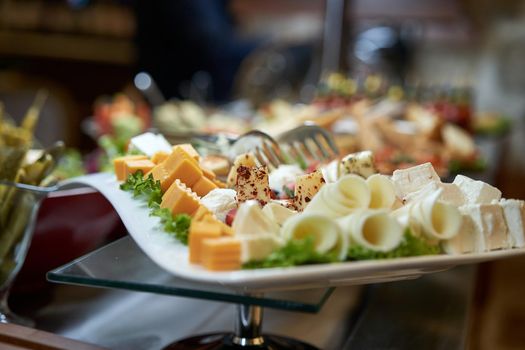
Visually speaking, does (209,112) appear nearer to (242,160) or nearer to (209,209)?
(242,160)

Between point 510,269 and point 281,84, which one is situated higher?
point 281,84

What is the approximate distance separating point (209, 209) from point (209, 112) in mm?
2301

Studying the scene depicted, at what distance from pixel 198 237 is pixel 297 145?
2.27 feet

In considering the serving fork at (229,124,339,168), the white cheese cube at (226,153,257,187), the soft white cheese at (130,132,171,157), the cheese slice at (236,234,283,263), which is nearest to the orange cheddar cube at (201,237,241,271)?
the cheese slice at (236,234,283,263)

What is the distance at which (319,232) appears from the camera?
29.7 inches

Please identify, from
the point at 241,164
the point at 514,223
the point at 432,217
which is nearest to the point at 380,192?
the point at 432,217

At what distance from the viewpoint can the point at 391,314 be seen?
129 cm

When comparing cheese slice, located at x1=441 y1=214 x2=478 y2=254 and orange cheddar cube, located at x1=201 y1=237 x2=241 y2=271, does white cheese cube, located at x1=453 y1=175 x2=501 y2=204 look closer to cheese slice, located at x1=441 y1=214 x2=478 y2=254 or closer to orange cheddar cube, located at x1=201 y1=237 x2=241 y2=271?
cheese slice, located at x1=441 y1=214 x2=478 y2=254

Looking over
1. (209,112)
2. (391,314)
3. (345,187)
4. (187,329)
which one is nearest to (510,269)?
(209,112)

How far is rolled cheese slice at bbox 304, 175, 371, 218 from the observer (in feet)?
2.64

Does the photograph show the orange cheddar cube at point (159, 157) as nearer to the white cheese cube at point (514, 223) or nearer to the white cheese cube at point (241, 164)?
the white cheese cube at point (241, 164)

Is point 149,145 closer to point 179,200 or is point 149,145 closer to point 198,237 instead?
point 179,200

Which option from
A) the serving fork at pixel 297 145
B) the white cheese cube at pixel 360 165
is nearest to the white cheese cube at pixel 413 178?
the white cheese cube at pixel 360 165

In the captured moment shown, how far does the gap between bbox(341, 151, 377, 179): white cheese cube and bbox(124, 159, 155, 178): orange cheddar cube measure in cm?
31
